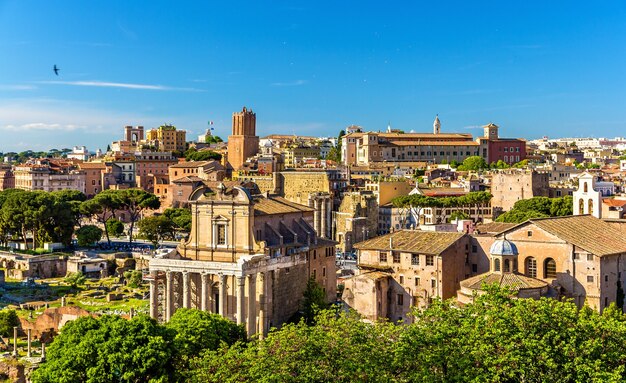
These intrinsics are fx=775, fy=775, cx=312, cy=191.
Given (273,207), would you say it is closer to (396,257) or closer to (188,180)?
(396,257)

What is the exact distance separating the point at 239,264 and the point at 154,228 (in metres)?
45.1

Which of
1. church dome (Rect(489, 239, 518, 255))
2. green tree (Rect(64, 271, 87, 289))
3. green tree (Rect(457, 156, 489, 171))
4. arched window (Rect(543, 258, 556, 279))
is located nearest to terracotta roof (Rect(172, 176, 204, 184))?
green tree (Rect(64, 271, 87, 289))

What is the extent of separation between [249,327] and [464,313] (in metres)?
17.9

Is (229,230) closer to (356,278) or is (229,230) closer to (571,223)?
(356,278)

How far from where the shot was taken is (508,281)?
3966 cm

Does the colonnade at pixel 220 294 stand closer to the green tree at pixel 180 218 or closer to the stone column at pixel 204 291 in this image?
the stone column at pixel 204 291

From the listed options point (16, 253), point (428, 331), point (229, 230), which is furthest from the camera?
point (16, 253)

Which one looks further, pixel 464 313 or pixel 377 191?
pixel 377 191

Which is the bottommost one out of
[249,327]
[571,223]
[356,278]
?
[249,327]

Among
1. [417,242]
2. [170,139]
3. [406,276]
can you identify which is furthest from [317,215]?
[170,139]

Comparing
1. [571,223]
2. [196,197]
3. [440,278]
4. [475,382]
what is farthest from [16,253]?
[475,382]

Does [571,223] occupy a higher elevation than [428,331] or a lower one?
higher

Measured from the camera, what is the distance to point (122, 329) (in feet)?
106

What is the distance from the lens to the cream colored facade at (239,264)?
150 ft
